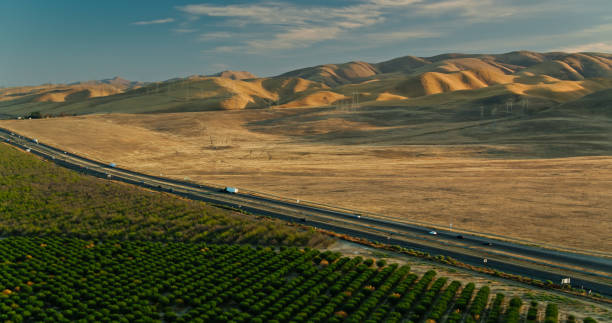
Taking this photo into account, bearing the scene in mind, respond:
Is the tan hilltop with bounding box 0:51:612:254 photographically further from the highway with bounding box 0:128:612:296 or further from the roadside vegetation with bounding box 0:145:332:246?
the roadside vegetation with bounding box 0:145:332:246

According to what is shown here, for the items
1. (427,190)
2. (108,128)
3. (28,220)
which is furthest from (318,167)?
(108,128)

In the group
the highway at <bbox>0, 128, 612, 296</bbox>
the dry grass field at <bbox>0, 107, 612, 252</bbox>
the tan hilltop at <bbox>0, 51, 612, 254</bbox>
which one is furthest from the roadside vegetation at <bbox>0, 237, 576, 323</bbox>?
the dry grass field at <bbox>0, 107, 612, 252</bbox>

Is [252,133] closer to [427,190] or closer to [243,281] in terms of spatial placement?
[427,190]

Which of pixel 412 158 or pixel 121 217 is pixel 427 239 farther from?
pixel 412 158

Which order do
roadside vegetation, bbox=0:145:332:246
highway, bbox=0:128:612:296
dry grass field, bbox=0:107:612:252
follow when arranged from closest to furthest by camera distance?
1. highway, bbox=0:128:612:296
2. roadside vegetation, bbox=0:145:332:246
3. dry grass field, bbox=0:107:612:252

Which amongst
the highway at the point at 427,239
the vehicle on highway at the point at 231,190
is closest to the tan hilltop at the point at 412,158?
the vehicle on highway at the point at 231,190

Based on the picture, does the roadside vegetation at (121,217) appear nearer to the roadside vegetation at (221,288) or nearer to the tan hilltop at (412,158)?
the roadside vegetation at (221,288)

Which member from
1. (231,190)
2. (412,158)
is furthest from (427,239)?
(412,158)
